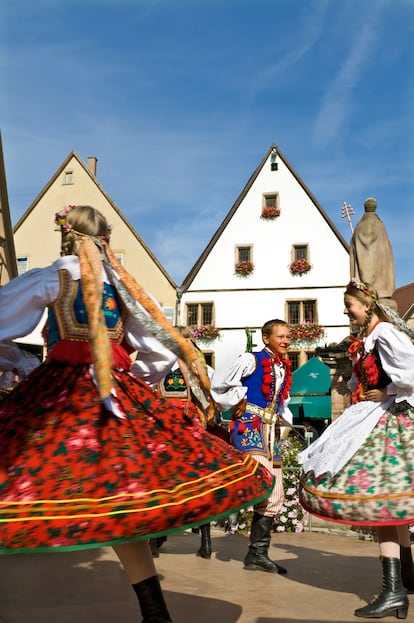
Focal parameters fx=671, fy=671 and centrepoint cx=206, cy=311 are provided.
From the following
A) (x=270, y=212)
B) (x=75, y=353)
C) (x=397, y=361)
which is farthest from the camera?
(x=270, y=212)

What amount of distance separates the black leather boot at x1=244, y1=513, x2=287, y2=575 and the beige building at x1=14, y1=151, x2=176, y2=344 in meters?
21.3

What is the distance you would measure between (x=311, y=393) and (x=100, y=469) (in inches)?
614

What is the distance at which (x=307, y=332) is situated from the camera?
25.7m

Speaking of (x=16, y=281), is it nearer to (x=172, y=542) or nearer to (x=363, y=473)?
(x=363, y=473)

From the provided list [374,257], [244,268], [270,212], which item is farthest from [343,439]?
[270,212]

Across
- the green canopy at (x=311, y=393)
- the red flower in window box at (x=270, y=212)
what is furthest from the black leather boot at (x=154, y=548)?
the red flower in window box at (x=270, y=212)

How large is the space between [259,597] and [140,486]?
2.18 metres

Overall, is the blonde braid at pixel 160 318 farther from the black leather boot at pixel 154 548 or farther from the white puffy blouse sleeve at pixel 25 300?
the black leather boot at pixel 154 548

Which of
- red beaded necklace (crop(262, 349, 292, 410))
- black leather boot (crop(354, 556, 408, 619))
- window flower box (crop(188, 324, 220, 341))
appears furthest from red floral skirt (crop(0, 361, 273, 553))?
window flower box (crop(188, 324, 220, 341))

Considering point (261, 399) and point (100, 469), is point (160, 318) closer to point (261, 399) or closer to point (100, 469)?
point (100, 469)

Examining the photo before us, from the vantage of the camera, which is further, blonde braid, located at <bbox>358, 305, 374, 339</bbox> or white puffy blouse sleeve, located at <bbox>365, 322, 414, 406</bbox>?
blonde braid, located at <bbox>358, 305, 374, 339</bbox>

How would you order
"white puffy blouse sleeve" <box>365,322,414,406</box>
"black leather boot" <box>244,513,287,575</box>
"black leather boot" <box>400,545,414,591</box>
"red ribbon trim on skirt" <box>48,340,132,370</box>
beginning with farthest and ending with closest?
"black leather boot" <box>244,513,287,575</box>, "black leather boot" <box>400,545,414,591</box>, "white puffy blouse sleeve" <box>365,322,414,406</box>, "red ribbon trim on skirt" <box>48,340,132,370</box>

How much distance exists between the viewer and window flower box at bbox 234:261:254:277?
87.5 ft

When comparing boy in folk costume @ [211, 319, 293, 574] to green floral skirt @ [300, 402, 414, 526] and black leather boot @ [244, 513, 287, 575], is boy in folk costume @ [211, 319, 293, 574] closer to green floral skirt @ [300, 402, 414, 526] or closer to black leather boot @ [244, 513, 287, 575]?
black leather boot @ [244, 513, 287, 575]
